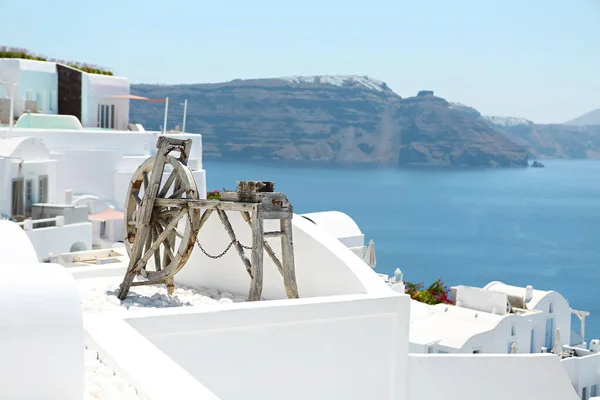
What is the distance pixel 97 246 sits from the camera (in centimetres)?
3103

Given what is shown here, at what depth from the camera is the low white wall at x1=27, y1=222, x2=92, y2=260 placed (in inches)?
965

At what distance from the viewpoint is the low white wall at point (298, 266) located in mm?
8734

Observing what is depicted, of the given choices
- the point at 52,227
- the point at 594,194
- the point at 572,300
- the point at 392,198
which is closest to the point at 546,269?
the point at 572,300

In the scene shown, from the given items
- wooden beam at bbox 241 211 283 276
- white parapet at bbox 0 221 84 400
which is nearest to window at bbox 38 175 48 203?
wooden beam at bbox 241 211 283 276

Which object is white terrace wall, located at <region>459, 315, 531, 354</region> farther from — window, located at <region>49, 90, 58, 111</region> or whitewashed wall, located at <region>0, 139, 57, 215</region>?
window, located at <region>49, 90, 58, 111</region>

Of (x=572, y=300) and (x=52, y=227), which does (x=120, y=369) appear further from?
(x=572, y=300)

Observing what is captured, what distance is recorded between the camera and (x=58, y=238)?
25.4 metres

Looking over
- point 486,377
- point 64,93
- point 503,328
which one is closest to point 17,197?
point 64,93

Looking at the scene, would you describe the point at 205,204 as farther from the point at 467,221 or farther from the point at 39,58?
the point at 467,221

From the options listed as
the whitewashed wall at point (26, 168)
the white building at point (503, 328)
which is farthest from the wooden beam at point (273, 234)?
the whitewashed wall at point (26, 168)

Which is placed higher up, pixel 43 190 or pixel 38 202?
pixel 43 190

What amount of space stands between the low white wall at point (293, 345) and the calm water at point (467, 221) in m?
54.3

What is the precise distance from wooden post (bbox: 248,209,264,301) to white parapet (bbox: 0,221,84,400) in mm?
3881

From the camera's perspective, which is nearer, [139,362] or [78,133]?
[139,362]
